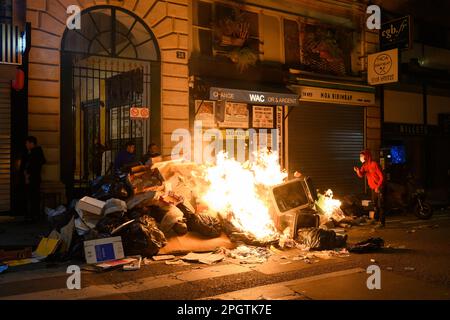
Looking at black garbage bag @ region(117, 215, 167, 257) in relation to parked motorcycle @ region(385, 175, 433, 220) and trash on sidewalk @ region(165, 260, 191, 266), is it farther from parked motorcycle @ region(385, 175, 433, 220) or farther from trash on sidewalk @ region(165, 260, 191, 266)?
parked motorcycle @ region(385, 175, 433, 220)

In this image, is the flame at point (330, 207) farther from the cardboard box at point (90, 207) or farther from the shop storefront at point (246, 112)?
the cardboard box at point (90, 207)

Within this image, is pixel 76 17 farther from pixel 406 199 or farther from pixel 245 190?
pixel 406 199

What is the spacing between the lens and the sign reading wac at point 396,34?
558 inches

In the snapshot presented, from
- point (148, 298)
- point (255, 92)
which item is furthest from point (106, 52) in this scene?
point (148, 298)

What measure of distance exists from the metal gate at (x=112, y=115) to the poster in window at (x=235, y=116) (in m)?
2.36

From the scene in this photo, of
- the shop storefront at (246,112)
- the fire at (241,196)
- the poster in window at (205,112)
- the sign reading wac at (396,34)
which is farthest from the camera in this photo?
the sign reading wac at (396,34)

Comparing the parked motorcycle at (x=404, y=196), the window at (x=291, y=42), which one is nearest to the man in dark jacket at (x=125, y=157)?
the window at (x=291, y=42)

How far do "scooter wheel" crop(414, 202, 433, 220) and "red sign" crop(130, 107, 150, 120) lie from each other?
25.6ft

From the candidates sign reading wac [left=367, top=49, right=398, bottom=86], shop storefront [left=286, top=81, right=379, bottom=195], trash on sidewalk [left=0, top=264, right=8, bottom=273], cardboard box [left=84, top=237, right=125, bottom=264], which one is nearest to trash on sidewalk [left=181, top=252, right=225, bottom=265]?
cardboard box [left=84, top=237, right=125, bottom=264]

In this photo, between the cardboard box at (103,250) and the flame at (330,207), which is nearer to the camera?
the cardboard box at (103,250)

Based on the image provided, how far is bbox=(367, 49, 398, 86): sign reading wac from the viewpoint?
46.0ft

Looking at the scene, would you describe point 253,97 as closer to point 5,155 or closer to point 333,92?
point 333,92

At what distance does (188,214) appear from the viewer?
861cm

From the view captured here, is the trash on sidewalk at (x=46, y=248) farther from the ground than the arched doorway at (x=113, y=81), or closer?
closer
